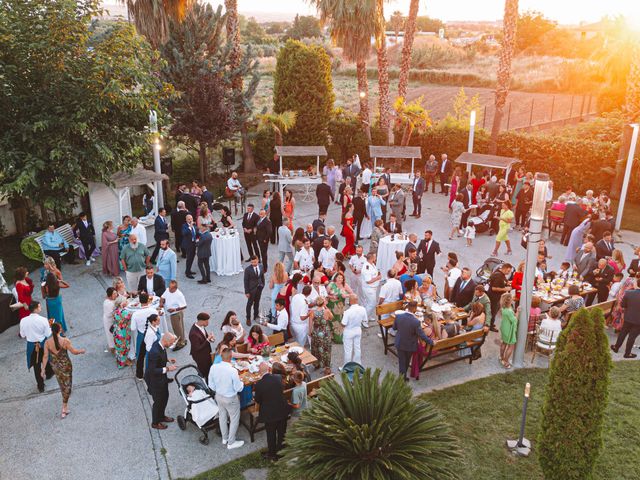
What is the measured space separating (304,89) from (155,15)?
6.96 m

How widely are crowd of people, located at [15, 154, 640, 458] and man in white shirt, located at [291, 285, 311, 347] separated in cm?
2

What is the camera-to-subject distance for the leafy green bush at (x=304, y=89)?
23219mm

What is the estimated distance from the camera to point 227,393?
7613mm

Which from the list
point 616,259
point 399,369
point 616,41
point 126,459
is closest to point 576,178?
point 616,41

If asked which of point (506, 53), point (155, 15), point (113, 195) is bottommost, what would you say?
point (113, 195)

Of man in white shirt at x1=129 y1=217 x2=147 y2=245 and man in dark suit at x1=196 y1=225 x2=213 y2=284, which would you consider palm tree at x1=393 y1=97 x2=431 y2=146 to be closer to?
man in dark suit at x1=196 y1=225 x2=213 y2=284

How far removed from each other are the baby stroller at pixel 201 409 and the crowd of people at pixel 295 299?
0.23 metres

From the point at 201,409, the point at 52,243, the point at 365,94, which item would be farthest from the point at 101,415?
the point at 365,94

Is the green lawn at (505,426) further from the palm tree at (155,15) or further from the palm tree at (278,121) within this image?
the palm tree at (155,15)

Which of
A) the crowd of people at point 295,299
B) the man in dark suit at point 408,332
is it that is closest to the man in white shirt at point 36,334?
the crowd of people at point 295,299

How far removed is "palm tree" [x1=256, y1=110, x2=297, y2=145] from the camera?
22.7m

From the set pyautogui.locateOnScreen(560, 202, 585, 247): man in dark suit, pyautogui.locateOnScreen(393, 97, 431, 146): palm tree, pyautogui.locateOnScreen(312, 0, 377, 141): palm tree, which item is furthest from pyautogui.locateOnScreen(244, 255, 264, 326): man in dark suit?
pyautogui.locateOnScreen(312, 0, 377, 141): palm tree

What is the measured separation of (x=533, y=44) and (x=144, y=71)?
6684 centimetres

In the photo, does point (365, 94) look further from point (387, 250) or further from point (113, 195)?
point (113, 195)
